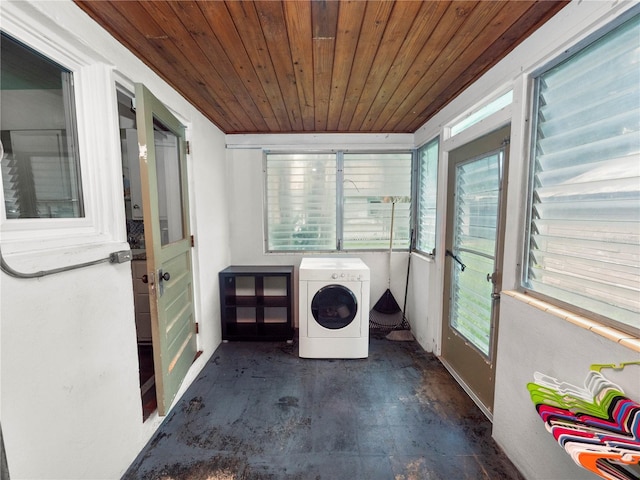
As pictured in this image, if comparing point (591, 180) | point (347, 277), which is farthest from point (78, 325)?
point (591, 180)

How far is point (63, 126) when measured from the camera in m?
1.22

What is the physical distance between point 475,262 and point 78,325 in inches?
94.2

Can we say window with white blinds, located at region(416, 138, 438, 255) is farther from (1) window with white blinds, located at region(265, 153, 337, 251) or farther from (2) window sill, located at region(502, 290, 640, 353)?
(2) window sill, located at region(502, 290, 640, 353)

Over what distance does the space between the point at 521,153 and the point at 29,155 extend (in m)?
2.37

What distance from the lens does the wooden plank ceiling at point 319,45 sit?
1.15m

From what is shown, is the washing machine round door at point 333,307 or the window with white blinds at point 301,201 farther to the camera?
the window with white blinds at point 301,201

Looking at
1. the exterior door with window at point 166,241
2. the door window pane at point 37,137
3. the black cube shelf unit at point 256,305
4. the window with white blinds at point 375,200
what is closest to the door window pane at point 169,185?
A: the exterior door with window at point 166,241

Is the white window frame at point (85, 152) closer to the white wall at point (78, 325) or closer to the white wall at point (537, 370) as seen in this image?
the white wall at point (78, 325)

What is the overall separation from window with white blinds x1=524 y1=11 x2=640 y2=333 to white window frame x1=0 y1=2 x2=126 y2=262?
86.6 inches

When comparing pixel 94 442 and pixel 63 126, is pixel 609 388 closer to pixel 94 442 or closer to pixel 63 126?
pixel 94 442

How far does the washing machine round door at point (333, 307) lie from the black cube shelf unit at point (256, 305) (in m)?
0.48

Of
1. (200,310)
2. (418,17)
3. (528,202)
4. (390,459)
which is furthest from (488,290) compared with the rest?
(200,310)

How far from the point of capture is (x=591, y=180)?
1.08m

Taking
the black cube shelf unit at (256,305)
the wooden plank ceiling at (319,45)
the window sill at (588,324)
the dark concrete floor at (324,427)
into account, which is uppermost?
the wooden plank ceiling at (319,45)
